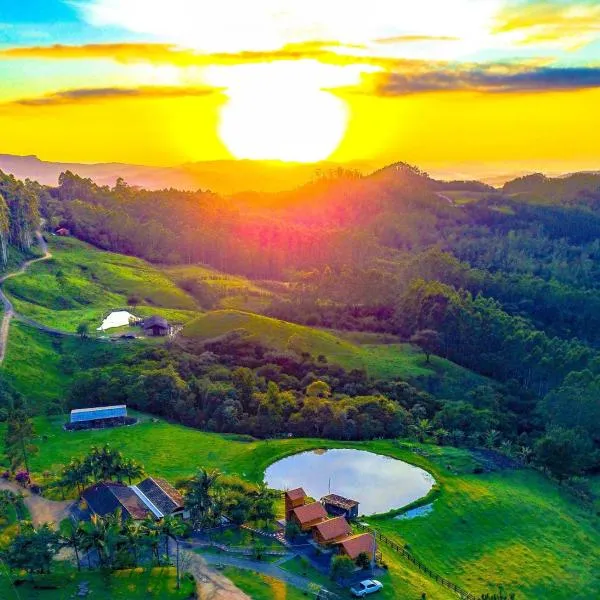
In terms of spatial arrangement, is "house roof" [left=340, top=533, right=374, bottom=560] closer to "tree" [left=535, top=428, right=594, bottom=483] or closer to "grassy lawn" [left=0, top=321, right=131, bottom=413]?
"tree" [left=535, top=428, right=594, bottom=483]

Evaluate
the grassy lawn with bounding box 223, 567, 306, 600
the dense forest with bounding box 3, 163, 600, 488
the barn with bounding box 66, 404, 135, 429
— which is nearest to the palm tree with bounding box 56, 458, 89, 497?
the grassy lawn with bounding box 223, 567, 306, 600

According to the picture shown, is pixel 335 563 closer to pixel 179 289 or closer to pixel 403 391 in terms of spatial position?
pixel 403 391

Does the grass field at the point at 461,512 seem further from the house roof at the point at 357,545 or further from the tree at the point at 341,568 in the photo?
the tree at the point at 341,568

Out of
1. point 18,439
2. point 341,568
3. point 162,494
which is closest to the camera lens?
point 341,568

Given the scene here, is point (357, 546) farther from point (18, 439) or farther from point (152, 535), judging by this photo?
point (18, 439)

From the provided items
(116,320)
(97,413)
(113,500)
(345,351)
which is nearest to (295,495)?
(113,500)

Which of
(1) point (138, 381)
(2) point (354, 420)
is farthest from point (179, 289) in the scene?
(2) point (354, 420)
